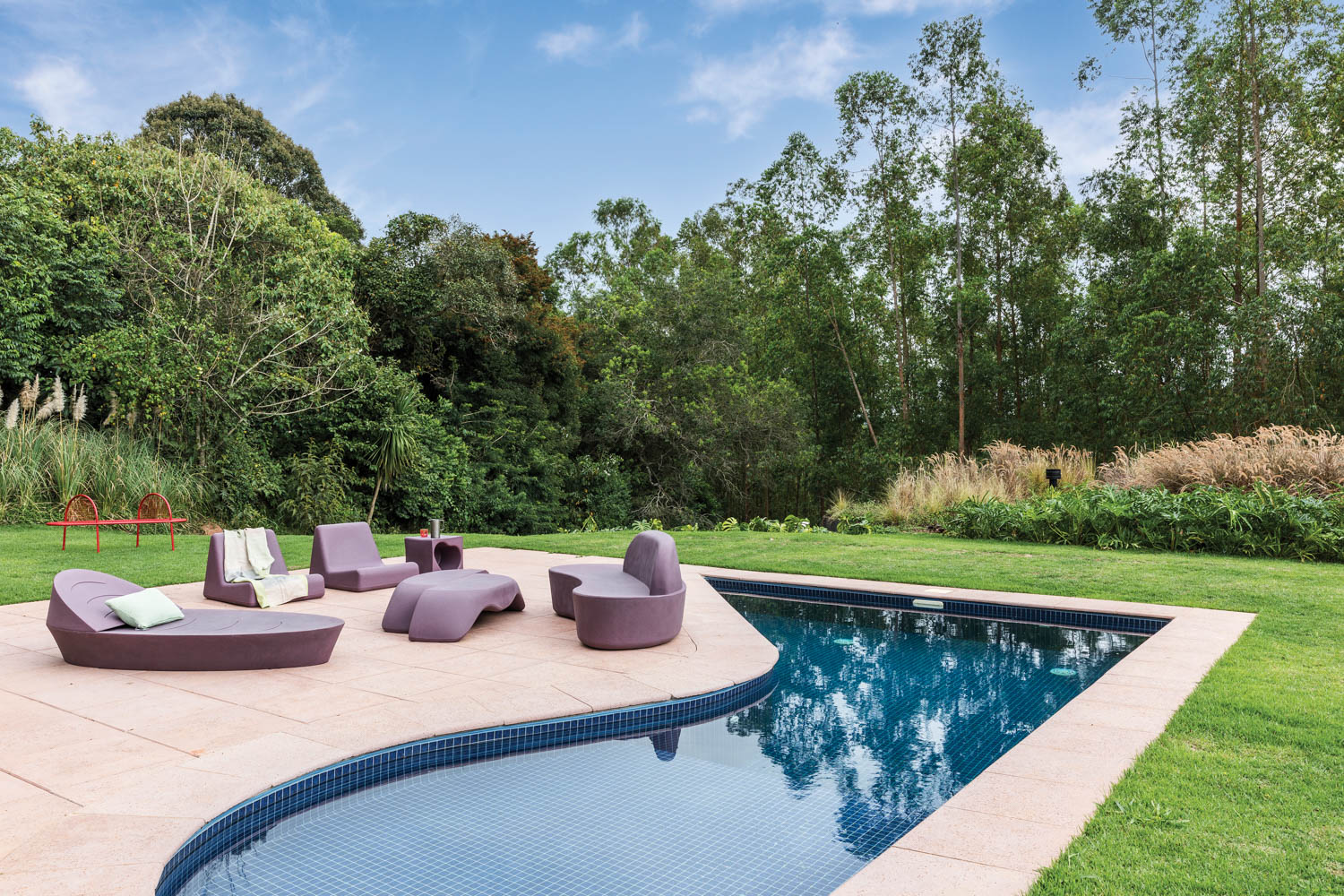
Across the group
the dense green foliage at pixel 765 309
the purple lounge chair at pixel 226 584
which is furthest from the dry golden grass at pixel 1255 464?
the purple lounge chair at pixel 226 584

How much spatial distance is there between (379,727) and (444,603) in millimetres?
1931

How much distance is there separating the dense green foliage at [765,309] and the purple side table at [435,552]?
607 centimetres

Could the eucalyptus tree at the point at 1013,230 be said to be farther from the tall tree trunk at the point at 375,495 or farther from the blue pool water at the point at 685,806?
the blue pool water at the point at 685,806

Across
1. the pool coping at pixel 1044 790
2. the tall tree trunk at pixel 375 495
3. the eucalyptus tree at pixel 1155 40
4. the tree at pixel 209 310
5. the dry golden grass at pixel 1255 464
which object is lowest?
the pool coping at pixel 1044 790

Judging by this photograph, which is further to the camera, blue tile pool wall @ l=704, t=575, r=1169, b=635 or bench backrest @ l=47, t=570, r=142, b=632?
blue tile pool wall @ l=704, t=575, r=1169, b=635

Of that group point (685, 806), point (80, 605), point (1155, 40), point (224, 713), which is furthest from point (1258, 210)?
point (80, 605)

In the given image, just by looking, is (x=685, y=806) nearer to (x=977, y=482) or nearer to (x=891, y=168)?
(x=977, y=482)

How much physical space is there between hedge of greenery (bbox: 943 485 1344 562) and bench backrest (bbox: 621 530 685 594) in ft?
22.3

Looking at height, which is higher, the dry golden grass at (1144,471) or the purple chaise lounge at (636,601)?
the dry golden grass at (1144,471)

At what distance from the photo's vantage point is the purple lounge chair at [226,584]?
6.54 meters

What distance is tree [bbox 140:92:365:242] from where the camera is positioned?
22.2 m

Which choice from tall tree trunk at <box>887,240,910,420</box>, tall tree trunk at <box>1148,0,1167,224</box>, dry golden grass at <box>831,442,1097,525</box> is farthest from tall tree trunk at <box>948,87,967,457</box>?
dry golden grass at <box>831,442,1097,525</box>

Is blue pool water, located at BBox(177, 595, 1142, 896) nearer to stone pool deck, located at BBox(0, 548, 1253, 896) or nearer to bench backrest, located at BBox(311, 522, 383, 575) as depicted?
stone pool deck, located at BBox(0, 548, 1253, 896)

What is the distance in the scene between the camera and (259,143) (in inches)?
956
